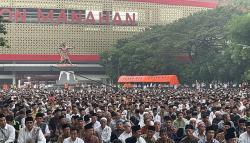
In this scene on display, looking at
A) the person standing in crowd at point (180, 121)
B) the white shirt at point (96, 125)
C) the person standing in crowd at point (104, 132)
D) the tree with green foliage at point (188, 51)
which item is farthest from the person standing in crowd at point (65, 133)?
the tree with green foliage at point (188, 51)

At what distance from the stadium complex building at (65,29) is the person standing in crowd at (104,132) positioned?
234 feet

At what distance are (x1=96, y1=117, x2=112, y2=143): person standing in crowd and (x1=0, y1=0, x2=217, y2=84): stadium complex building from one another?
7140cm

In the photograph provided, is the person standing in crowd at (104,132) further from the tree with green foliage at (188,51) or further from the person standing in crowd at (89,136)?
the tree with green foliage at (188,51)

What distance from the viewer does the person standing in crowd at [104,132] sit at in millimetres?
12460

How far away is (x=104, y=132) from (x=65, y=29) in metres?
75.7

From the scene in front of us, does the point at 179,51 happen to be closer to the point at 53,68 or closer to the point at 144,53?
the point at 144,53

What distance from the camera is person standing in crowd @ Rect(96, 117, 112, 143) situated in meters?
12.5

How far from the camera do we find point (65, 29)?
8762 centimetres

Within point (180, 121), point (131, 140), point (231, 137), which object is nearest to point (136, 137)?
point (131, 140)

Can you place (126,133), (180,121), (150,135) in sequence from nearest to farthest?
(150,135) < (126,133) < (180,121)

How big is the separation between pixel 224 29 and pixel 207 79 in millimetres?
5565

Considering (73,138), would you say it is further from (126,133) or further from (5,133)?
(126,133)

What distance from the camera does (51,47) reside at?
86.9 metres

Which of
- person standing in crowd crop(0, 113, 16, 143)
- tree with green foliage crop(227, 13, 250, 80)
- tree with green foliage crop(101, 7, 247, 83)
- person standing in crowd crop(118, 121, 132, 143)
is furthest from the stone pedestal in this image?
person standing in crowd crop(0, 113, 16, 143)
